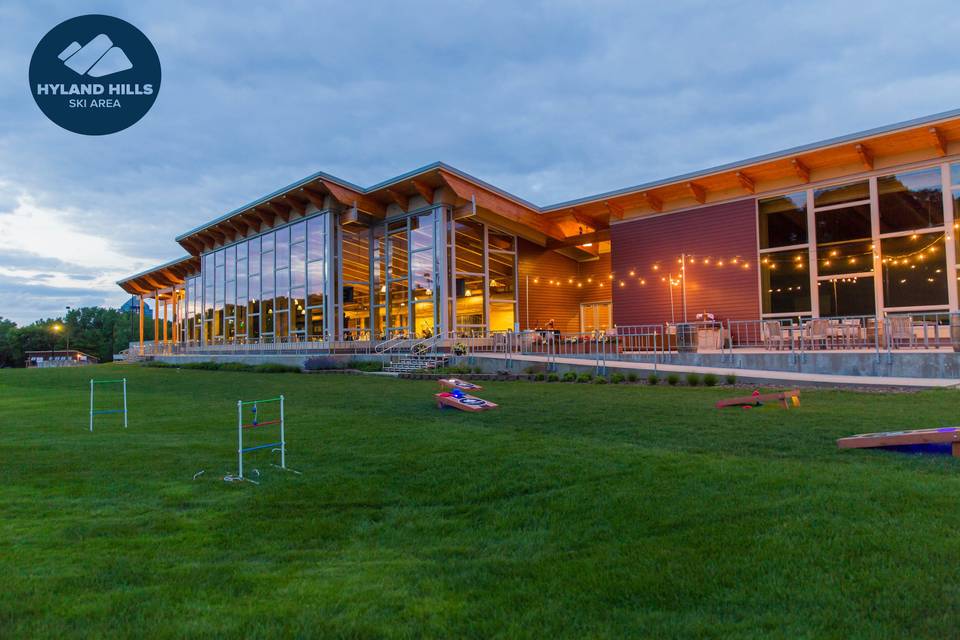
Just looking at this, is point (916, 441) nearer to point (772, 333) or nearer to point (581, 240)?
point (772, 333)

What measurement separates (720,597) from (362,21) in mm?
22938

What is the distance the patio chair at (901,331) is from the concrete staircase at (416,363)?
1301 centimetres

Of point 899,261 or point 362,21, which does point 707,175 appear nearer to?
point 899,261

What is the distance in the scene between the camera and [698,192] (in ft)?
71.1

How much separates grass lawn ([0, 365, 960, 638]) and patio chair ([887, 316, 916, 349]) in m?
6.14

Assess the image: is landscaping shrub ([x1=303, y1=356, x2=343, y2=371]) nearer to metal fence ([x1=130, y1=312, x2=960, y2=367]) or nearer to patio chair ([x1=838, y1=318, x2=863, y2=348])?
metal fence ([x1=130, y1=312, x2=960, y2=367])

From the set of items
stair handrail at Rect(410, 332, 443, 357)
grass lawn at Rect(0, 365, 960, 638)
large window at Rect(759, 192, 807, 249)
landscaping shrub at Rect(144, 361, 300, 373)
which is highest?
large window at Rect(759, 192, 807, 249)

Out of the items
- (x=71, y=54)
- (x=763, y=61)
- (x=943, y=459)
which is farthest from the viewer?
(x=763, y=61)

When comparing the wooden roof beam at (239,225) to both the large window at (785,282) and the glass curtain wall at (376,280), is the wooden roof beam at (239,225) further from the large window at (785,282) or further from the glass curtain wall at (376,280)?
the large window at (785,282)

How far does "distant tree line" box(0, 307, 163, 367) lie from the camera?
252 ft

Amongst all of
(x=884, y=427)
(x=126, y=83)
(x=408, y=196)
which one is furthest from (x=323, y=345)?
(x=884, y=427)

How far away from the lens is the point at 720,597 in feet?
9.33

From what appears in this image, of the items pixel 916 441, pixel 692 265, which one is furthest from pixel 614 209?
pixel 916 441

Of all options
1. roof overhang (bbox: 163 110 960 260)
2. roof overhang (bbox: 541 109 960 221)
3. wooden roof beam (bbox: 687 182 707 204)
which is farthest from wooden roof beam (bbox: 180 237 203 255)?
wooden roof beam (bbox: 687 182 707 204)
